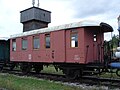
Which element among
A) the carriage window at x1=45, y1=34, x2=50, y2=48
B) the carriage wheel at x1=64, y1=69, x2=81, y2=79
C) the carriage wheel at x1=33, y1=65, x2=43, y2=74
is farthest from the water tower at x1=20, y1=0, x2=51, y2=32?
the carriage wheel at x1=64, y1=69, x2=81, y2=79

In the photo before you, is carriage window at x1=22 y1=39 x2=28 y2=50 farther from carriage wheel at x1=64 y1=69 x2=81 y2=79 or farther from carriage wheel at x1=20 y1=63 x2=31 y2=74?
carriage wheel at x1=64 y1=69 x2=81 y2=79

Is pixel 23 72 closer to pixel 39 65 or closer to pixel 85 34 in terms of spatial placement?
pixel 39 65

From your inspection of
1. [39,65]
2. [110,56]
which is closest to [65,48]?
[110,56]

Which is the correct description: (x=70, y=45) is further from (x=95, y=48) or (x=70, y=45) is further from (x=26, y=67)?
(x=26, y=67)

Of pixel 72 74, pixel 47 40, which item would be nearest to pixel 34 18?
pixel 47 40

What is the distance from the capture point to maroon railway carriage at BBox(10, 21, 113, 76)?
44.5 feet

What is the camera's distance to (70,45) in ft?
46.9

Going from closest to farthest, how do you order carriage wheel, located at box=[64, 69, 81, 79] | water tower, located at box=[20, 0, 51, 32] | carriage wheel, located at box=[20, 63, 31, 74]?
carriage wheel, located at box=[64, 69, 81, 79] → carriage wheel, located at box=[20, 63, 31, 74] → water tower, located at box=[20, 0, 51, 32]

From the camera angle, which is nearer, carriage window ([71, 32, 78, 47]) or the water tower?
carriage window ([71, 32, 78, 47])

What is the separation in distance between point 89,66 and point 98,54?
3.51 feet

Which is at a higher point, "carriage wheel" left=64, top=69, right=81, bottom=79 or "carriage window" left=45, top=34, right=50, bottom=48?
"carriage window" left=45, top=34, right=50, bottom=48

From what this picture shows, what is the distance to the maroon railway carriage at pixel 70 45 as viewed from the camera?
13.6 metres

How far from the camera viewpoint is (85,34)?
13.6 meters

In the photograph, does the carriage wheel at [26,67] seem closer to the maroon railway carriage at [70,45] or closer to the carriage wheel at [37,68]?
the carriage wheel at [37,68]
